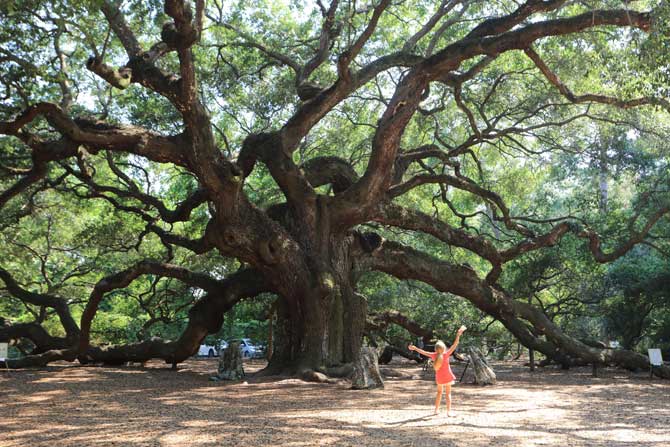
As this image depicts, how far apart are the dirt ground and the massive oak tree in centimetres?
212

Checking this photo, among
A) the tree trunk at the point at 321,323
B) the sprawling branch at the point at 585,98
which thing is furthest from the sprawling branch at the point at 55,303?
the sprawling branch at the point at 585,98

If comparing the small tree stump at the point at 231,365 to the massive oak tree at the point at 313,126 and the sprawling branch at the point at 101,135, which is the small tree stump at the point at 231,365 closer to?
the massive oak tree at the point at 313,126

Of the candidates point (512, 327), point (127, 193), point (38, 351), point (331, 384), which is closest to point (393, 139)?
point (331, 384)

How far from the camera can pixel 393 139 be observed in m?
11.0

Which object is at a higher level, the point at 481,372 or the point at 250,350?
the point at 250,350

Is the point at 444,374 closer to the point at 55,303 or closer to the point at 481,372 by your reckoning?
the point at 481,372

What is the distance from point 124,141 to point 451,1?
7011 mm

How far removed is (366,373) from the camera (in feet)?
32.9

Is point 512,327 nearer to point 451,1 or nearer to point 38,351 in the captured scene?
point 451,1

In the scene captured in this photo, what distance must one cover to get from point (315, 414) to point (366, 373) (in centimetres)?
301

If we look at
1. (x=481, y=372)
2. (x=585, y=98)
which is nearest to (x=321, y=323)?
(x=481, y=372)

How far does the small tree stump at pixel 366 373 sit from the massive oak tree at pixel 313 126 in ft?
3.76

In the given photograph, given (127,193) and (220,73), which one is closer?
(127,193)

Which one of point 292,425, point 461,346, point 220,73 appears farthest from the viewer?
point 461,346
